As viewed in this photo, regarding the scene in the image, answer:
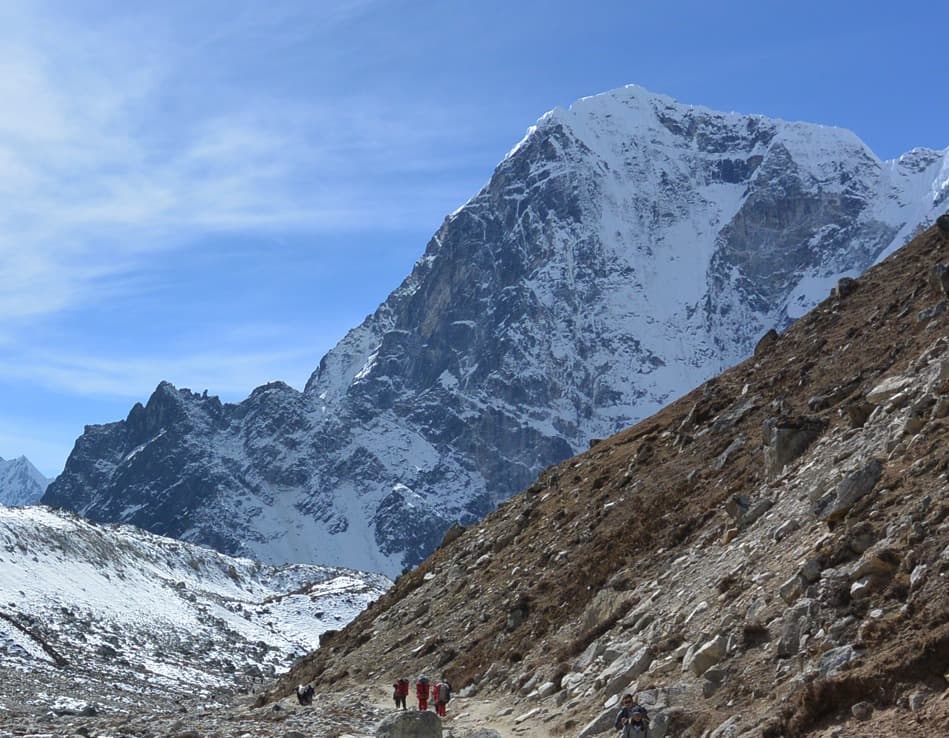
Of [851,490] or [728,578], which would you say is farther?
[728,578]

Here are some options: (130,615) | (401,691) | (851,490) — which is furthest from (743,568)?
(130,615)

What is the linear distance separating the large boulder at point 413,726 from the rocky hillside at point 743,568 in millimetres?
2073

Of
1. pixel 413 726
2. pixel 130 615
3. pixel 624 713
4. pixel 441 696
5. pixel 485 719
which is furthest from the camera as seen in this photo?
pixel 130 615

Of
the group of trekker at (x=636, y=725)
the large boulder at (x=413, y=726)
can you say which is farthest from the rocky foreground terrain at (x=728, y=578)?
the large boulder at (x=413, y=726)

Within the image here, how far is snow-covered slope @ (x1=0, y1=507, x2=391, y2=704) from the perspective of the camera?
100 meters

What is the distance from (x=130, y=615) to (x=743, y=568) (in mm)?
117820

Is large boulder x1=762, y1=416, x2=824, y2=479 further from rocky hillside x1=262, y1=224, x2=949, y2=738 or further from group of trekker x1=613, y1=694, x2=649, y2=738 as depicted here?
group of trekker x1=613, y1=694, x2=649, y2=738

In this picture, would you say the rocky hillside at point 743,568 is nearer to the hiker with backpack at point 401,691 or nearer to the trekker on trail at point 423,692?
the trekker on trail at point 423,692

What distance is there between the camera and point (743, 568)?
23266 millimetres

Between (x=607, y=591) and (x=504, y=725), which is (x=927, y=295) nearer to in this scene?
(x=607, y=591)

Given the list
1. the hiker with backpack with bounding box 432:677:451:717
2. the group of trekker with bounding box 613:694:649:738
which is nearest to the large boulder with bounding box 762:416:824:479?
the hiker with backpack with bounding box 432:677:451:717

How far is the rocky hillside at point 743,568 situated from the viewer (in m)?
17.3

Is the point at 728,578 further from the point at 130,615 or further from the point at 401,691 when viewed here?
the point at 130,615

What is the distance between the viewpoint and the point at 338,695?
3681 centimetres
